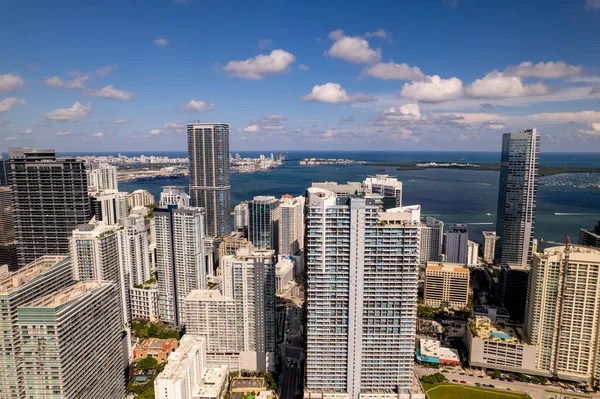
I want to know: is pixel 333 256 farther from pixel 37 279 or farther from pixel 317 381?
pixel 37 279

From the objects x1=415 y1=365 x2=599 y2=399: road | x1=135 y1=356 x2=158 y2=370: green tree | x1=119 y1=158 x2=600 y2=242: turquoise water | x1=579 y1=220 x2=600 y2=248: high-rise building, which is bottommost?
x1=415 y1=365 x2=599 y2=399: road

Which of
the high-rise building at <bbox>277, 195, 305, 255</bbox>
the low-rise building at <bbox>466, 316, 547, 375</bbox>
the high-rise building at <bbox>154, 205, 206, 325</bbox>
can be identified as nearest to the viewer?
the low-rise building at <bbox>466, 316, 547, 375</bbox>

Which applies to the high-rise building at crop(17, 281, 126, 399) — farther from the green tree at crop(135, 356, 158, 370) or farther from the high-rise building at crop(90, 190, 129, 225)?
the high-rise building at crop(90, 190, 129, 225)

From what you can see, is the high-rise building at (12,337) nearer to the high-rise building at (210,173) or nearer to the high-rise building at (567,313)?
the high-rise building at (567,313)

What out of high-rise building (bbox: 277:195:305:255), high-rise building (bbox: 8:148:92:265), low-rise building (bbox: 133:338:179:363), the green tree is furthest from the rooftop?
high-rise building (bbox: 277:195:305:255)

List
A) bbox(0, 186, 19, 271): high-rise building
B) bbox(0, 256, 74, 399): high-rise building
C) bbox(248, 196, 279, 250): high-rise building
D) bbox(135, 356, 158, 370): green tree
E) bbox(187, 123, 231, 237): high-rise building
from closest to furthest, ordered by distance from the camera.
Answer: bbox(0, 256, 74, 399): high-rise building < bbox(135, 356, 158, 370): green tree < bbox(0, 186, 19, 271): high-rise building < bbox(248, 196, 279, 250): high-rise building < bbox(187, 123, 231, 237): high-rise building

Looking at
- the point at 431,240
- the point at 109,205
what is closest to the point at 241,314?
the point at 431,240

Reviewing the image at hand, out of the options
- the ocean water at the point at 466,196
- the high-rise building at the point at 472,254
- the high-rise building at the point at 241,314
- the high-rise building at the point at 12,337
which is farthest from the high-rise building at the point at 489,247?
the high-rise building at the point at 12,337

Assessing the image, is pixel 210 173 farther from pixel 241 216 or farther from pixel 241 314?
pixel 241 314
